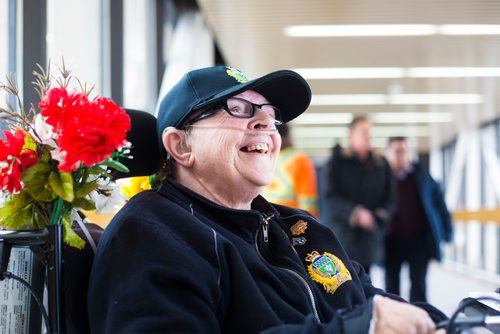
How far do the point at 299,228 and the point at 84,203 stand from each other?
59 cm

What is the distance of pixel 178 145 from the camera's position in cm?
185

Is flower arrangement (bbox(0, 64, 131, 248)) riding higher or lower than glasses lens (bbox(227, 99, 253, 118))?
lower

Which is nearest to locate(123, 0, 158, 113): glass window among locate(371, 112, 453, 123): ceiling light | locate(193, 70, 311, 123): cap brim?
locate(193, 70, 311, 123): cap brim

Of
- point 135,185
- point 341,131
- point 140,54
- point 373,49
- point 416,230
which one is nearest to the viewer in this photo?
point 135,185

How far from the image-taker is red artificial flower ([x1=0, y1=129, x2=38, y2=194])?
4.87ft

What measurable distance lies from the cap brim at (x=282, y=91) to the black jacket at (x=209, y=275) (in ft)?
0.87

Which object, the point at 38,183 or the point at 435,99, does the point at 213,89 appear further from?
the point at 435,99

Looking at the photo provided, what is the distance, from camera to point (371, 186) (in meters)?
5.22

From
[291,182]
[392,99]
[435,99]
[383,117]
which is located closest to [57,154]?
[291,182]

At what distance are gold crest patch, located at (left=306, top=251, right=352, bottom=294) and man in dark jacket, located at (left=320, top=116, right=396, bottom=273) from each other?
10.7 ft

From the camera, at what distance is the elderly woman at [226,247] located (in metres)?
1.38

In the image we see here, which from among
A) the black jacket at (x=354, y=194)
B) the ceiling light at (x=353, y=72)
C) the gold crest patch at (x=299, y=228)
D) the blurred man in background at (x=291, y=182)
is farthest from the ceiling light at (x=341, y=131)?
the gold crest patch at (x=299, y=228)

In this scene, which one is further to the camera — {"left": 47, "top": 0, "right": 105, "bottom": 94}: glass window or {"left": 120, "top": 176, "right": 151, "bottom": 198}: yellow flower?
{"left": 47, "top": 0, "right": 105, "bottom": 94}: glass window

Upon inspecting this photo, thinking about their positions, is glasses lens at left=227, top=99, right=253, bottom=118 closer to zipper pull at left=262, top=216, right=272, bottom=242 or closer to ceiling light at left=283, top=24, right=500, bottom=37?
zipper pull at left=262, top=216, right=272, bottom=242
